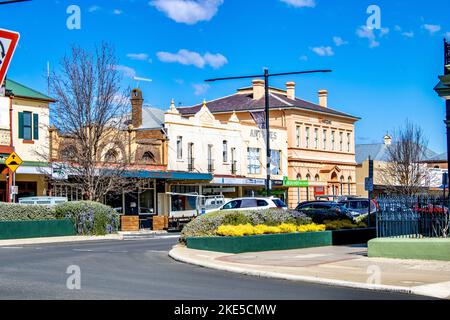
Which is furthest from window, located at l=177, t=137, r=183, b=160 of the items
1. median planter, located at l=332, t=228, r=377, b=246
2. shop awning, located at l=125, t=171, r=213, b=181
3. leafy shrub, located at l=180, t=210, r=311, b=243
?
leafy shrub, located at l=180, t=210, r=311, b=243

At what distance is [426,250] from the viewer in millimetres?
18641

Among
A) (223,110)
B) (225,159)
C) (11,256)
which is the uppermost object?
(223,110)

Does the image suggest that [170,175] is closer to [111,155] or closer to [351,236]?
[111,155]

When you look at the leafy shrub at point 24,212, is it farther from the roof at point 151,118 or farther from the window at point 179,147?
the window at point 179,147

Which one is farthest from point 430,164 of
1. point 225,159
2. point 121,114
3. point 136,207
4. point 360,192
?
point 121,114

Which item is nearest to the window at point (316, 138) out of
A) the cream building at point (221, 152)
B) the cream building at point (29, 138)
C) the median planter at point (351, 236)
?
the cream building at point (221, 152)

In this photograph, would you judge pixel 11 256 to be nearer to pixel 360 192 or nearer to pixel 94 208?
pixel 94 208

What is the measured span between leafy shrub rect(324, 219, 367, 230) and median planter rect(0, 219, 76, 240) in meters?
11.3

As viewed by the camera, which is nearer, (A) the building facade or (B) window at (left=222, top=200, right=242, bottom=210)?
(B) window at (left=222, top=200, right=242, bottom=210)

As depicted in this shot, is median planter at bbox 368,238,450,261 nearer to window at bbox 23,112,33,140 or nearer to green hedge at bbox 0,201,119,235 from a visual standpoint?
green hedge at bbox 0,201,119,235

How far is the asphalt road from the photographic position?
39.9 ft

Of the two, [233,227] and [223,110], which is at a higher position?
[223,110]
